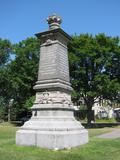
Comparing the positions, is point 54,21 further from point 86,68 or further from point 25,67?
point 25,67

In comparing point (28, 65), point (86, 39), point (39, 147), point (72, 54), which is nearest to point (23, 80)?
point (28, 65)

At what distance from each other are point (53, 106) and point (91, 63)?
76.7 feet

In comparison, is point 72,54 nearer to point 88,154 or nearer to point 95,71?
point 95,71

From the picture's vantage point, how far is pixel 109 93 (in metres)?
34.1

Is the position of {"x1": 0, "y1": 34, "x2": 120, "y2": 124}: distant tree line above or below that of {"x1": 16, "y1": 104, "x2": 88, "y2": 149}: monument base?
above

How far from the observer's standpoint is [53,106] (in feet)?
43.5

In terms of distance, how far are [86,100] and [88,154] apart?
27.0 meters

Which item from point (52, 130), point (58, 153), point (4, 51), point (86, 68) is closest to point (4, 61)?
point (4, 51)

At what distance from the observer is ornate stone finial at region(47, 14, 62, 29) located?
14.7 m

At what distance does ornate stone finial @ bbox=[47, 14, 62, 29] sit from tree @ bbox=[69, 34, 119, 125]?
1919cm

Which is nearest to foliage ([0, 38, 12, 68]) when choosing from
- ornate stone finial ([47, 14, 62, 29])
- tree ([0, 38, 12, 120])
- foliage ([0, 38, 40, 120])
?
tree ([0, 38, 12, 120])

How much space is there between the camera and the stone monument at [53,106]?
1229 centimetres

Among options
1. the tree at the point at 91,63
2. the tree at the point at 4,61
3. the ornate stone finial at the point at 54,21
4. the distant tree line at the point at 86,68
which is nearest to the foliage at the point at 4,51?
the tree at the point at 4,61

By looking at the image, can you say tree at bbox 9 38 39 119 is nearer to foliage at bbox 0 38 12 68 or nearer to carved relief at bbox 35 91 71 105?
foliage at bbox 0 38 12 68
